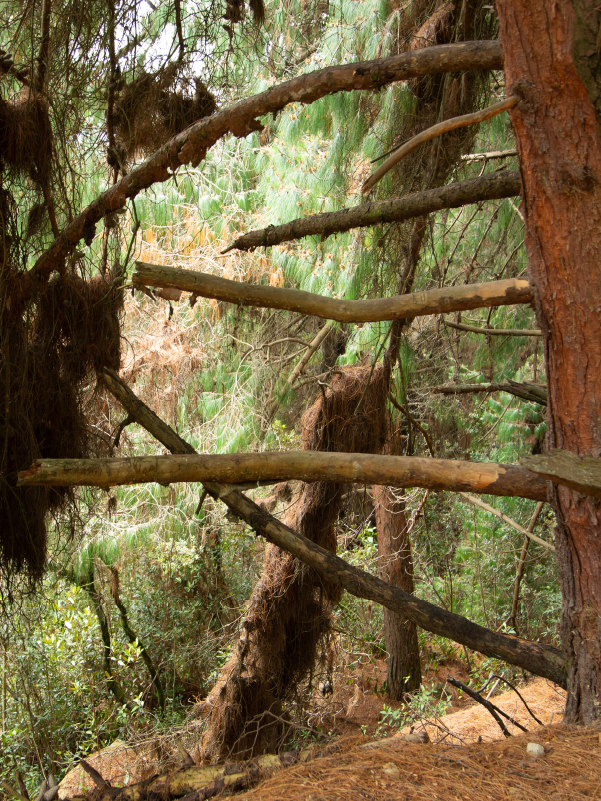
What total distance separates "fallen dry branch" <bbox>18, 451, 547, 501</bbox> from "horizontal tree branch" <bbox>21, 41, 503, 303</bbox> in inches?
54.2

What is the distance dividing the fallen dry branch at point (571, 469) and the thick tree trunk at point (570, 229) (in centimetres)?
13

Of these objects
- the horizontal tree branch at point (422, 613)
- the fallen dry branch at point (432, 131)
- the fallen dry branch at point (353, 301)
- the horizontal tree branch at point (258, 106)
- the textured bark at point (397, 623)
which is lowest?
the textured bark at point (397, 623)

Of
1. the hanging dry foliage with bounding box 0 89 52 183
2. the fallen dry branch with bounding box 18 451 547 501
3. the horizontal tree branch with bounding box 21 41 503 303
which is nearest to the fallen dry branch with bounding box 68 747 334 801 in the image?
the fallen dry branch with bounding box 18 451 547 501

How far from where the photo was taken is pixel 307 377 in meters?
6.41

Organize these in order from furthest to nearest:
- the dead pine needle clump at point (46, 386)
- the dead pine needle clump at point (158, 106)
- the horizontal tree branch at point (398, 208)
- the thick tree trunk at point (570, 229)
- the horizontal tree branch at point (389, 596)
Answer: the dead pine needle clump at point (158, 106) → the dead pine needle clump at point (46, 386) → the horizontal tree branch at point (398, 208) → the horizontal tree branch at point (389, 596) → the thick tree trunk at point (570, 229)

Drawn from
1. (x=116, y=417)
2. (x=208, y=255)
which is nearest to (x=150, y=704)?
(x=116, y=417)

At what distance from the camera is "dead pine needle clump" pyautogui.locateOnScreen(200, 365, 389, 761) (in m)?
4.89

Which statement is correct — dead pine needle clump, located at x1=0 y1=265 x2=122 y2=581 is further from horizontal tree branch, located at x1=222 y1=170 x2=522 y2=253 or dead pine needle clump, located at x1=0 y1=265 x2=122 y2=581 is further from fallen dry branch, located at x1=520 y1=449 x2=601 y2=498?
fallen dry branch, located at x1=520 y1=449 x2=601 y2=498

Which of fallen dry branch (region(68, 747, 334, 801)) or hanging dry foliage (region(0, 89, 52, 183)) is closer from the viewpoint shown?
fallen dry branch (region(68, 747, 334, 801))

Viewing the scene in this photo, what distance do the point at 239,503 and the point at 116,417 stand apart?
260cm

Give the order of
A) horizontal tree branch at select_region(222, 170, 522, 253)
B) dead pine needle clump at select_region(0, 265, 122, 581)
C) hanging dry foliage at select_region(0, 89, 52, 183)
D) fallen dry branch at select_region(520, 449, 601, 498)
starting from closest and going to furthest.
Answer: fallen dry branch at select_region(520, 449, 601, 498)
horizontal tree branch at select_region(222, 170, 522, 253)
hanging dry foliage at select_region(0, 89, 52, 183)
dead pine needle clump at select_region(0, 265, 122, 581)

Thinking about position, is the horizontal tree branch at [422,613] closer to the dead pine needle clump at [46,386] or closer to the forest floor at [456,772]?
the forest floor at [456,772]

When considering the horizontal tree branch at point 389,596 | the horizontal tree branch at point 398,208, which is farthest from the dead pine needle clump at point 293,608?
the horizontal tree branch at point 398,208

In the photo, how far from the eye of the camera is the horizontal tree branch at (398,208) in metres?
2.71
